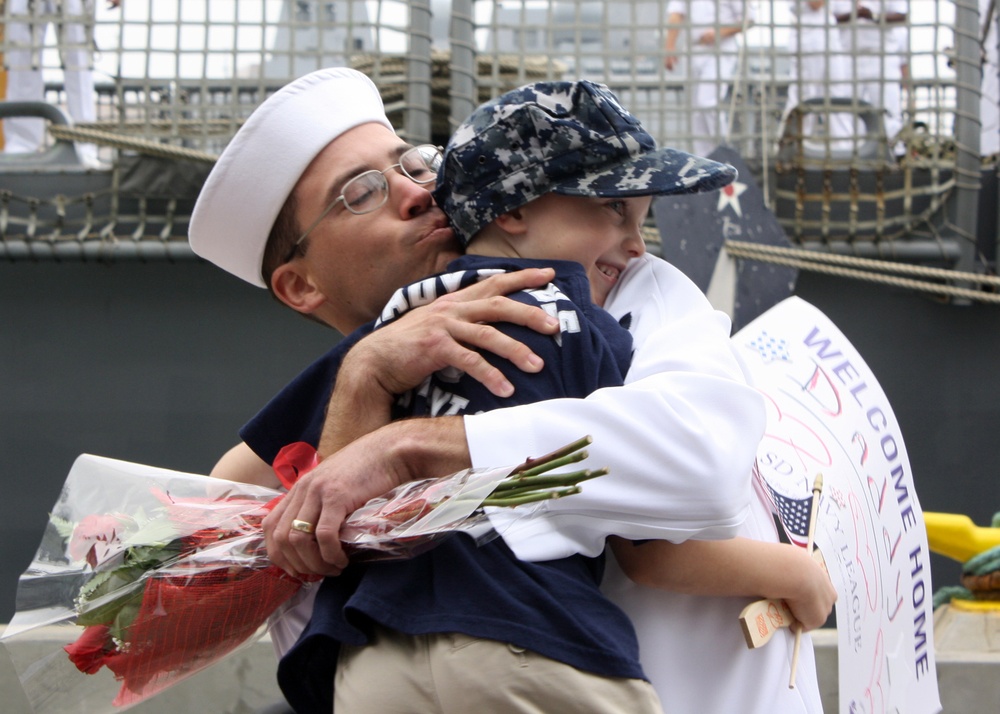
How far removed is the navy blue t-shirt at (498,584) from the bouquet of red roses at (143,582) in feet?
0.23

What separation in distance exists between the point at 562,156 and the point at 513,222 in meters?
0.12

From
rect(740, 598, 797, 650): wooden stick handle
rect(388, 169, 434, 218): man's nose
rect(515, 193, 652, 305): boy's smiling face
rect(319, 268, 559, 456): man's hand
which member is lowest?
rect(740, 598, 797, 650): wooden stick handle

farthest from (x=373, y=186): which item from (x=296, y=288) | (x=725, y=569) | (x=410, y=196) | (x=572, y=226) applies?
(x=725, y=569)

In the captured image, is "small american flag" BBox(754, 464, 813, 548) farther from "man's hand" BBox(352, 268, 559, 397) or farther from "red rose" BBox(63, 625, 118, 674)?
"red rose" BBox(63, 625, 118, 674)

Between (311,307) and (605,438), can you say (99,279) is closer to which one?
(311,307)

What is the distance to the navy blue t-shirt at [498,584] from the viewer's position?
1.31 metres

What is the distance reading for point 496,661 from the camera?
1284 mm

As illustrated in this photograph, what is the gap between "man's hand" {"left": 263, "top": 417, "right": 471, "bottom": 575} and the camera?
53.7 inches

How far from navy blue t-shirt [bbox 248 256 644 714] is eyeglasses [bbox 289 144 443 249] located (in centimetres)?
26

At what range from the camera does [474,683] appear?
1282 millimetres

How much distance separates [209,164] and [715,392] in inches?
119

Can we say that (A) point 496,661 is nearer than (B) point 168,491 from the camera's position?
Yes

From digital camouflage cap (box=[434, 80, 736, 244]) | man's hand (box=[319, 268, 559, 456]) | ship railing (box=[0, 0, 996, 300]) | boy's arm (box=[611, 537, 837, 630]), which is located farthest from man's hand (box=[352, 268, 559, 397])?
ship railing (box=[0, 0, 996, 300])

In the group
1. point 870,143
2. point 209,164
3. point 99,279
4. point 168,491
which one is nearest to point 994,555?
point 870,143
